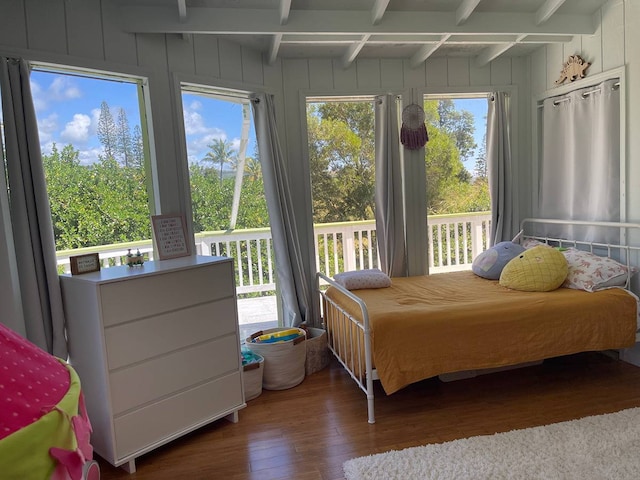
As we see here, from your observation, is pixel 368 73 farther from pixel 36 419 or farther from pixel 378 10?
pixel 36 419

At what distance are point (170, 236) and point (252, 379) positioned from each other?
41.9 inches

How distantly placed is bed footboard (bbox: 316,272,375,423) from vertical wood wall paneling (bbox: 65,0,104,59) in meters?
2.03

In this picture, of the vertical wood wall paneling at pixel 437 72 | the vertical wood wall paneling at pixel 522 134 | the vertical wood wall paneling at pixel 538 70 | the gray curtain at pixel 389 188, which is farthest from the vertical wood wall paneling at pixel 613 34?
the gray curtain at pixel 389 188

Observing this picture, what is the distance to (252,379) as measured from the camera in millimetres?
2811

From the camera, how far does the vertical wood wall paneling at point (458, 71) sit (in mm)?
3664

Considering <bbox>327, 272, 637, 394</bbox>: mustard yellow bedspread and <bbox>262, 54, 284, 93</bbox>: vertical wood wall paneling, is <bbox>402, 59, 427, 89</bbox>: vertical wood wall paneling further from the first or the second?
<bbox>327, 272, 637, 394</bbox>: mustard yellow bedspread

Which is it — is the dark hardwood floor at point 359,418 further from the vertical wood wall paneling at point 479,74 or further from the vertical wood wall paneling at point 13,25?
the vertical wood wall paneling at point 479,74

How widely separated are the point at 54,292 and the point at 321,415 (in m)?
1.62

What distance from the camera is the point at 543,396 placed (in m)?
2.65

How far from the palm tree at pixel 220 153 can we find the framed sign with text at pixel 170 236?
65cm

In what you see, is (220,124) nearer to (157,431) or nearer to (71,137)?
(71,137)

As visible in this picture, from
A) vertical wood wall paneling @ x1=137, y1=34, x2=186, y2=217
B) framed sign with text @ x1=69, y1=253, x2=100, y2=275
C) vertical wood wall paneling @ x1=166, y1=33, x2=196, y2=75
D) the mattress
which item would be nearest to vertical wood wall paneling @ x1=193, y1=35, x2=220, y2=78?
vertical wood wall paneling @ x1=166, y1=33, x2=196, y2=75

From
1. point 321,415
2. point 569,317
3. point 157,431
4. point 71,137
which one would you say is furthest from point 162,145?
point 569,317

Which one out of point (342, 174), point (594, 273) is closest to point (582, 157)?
point (594, 273)
